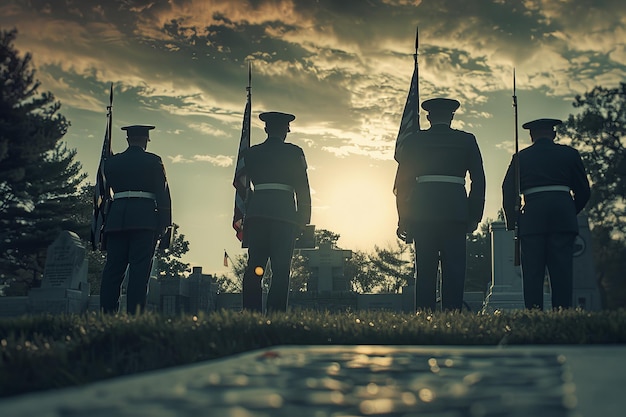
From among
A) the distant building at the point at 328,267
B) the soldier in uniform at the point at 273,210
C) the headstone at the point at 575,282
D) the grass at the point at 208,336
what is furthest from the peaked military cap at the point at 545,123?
the distant building at the point at 328,267

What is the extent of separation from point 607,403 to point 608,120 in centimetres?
4340

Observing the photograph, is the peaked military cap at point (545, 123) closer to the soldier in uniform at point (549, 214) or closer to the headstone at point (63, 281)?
the soldier in uniform at point (549, 214)

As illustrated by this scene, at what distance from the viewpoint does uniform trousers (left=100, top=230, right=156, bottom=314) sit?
7.99m

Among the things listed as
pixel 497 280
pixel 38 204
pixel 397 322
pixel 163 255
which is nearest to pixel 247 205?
pixel 397 322

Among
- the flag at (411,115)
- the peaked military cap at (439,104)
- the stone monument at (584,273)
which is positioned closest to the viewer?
the peaked military cap at (439,104)

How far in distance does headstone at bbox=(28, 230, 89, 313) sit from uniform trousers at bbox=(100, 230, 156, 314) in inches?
399

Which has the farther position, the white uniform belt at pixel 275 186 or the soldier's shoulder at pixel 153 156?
the soldier's shoulder at pixel 153 156

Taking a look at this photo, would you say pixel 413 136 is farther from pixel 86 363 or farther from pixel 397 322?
pixel 86 363

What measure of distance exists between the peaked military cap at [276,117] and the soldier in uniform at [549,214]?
2184 mm

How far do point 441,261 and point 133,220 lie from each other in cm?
286

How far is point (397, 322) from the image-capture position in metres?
4.90

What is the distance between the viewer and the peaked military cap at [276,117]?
7906mm

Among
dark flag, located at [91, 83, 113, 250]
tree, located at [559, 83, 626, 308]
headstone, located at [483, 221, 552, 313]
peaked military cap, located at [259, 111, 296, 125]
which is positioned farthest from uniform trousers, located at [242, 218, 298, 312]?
tree, located at [559, 83, 626, 308]

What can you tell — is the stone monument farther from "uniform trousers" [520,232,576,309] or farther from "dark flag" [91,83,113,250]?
"dark flag" [91,83,113,250]
